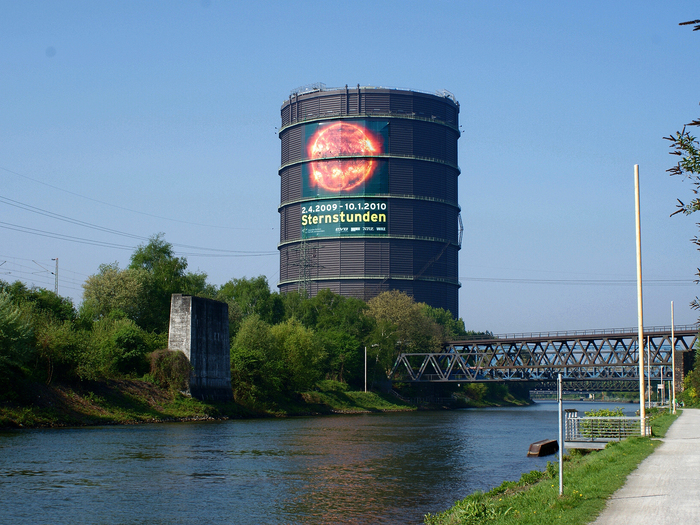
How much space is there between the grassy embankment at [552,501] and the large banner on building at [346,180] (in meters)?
90.2

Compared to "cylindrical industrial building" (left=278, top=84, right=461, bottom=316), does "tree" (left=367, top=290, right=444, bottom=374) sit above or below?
below

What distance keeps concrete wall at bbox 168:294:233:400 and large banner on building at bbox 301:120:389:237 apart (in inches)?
1924

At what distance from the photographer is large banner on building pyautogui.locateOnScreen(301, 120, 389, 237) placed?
359 ft

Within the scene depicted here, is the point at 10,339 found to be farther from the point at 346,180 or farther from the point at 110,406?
the point at 346,180

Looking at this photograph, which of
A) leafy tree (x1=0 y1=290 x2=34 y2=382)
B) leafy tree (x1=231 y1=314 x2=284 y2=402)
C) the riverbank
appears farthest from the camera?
leafy tree (x1=231 y1=314 x2=284 y2=402)

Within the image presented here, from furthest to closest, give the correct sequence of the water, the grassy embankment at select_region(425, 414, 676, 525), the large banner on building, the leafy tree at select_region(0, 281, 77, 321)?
1. the large banner on building
2. the leafy tree at select_region(0, 281, 77, 321)
3. the water
4. the grassy embankment at select_region(425, 414, 676, 525)

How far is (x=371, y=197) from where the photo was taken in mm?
109125

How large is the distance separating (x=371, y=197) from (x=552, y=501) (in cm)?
9645

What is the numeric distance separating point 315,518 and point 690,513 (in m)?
7.95

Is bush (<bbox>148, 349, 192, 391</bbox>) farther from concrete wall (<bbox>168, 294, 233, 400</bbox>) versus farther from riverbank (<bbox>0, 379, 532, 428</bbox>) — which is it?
riverbank (<bbox>0, 379, 532, 428</bbox>)

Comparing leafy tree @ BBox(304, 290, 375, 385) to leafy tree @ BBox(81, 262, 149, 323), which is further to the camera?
leafy tree @ BBox(304, 290, 375, 385)

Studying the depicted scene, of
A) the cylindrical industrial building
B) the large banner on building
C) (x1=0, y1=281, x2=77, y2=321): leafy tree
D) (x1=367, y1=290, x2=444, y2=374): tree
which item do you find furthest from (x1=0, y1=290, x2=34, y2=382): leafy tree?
the large banner on building

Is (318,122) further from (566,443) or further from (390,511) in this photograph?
(390,511)

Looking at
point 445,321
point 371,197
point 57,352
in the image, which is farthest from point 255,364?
point 445,321
